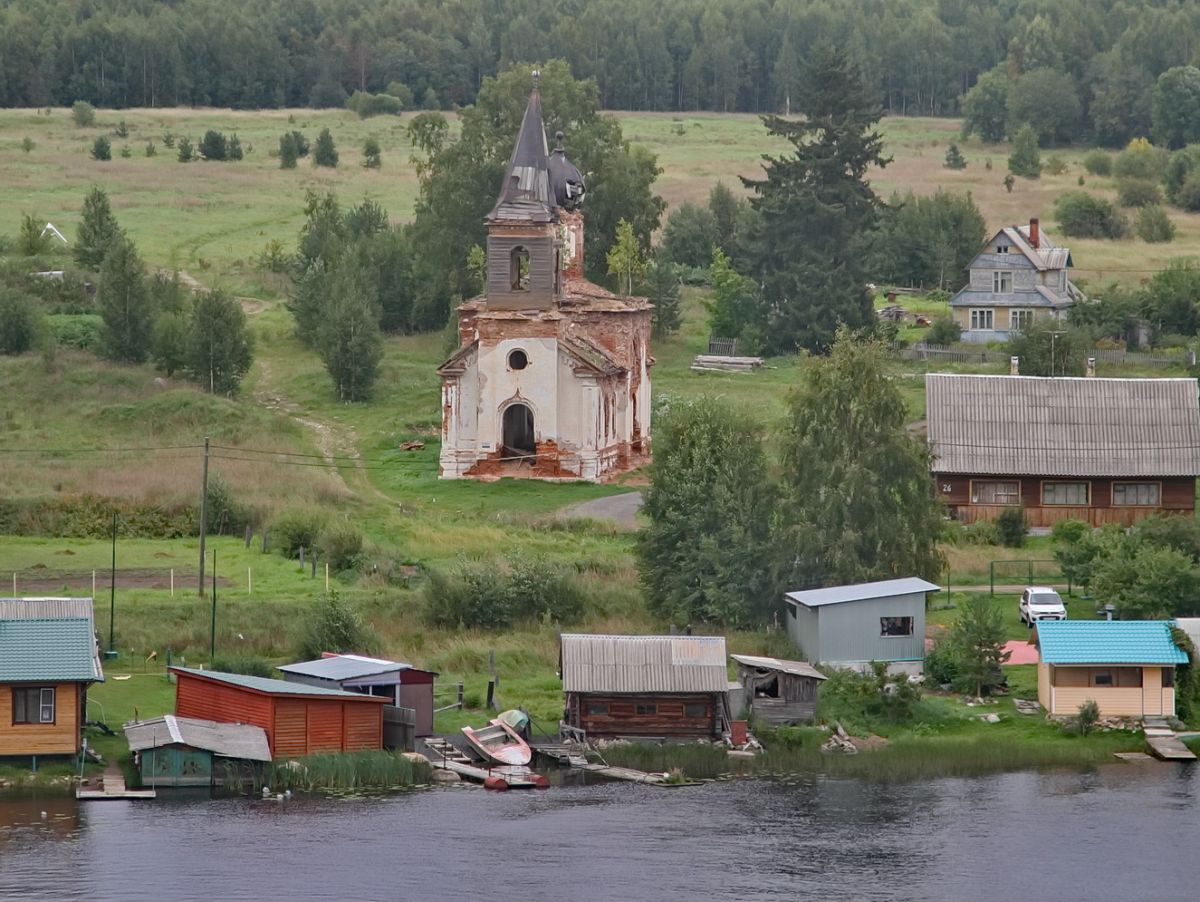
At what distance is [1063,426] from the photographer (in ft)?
199

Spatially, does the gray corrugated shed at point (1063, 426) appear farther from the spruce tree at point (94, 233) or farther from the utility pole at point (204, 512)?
the spruce tree at point (94, 233)

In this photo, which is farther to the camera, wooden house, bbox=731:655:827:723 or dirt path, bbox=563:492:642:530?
dirt path, bbox=563:492:642:530

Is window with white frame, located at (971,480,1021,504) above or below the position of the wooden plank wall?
above

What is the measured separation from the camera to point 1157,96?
134m

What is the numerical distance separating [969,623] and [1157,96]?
94.1 meters

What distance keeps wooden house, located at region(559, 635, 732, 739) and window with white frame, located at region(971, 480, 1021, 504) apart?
17913mm

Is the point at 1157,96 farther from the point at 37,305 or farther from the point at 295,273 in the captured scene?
the point at 37,305

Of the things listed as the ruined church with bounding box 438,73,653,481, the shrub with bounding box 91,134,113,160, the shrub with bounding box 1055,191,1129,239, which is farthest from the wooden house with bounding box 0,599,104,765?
the shrub with bounding box 1055,191,1129,239

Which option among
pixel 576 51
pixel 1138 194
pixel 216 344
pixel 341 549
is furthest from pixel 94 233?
pixel 576 51

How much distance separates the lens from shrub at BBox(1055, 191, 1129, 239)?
107 metres

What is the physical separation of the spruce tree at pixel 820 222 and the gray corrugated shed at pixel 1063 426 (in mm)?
20972

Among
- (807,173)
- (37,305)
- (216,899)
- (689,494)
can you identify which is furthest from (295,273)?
(216,899)

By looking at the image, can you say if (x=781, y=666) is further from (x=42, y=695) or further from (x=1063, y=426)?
(x=1063, y=426)

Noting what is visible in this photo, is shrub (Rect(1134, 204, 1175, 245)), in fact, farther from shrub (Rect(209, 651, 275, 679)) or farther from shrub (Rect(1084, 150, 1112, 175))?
shrub (Rect(209, 651, 275, 679))
